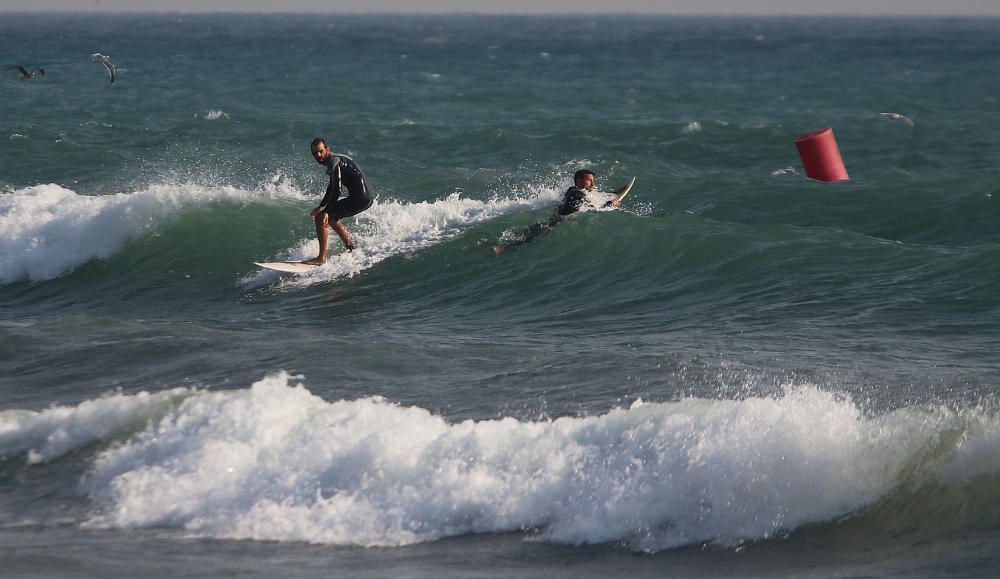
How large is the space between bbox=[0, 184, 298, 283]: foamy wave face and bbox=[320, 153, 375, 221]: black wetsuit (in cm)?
432

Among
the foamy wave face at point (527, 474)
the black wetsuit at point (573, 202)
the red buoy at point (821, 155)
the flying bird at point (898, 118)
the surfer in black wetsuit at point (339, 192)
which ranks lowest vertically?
the flying bird at point (898, 118)

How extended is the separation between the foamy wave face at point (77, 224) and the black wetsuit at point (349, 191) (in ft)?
14.2

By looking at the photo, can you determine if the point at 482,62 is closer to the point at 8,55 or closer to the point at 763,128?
the point at 8,55

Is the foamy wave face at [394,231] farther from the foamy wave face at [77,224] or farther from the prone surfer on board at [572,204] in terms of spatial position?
the foamy wave face at [77,224]

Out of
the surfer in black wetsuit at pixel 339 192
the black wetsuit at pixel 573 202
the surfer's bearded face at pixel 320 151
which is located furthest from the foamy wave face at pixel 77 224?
the black wetsuit at pixel 573 202

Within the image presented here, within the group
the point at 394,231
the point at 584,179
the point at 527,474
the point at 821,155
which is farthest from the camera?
the point at 394,231

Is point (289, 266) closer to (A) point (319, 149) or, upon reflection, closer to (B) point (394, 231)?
(A) point (319, 149)

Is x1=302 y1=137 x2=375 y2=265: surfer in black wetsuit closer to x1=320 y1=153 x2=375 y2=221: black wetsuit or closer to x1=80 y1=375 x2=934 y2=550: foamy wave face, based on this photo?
x1=320 y1=153 x2=375 y2=221: black wetsuit

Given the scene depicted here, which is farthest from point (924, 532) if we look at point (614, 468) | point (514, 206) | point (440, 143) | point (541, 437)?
point (440, 143)

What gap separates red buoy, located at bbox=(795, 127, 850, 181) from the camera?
11547 mm

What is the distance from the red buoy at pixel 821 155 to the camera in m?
11.5

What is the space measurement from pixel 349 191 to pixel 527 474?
7504 mm

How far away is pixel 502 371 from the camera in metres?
11.2

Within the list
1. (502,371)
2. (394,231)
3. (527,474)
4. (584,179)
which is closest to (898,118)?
(584,179)
